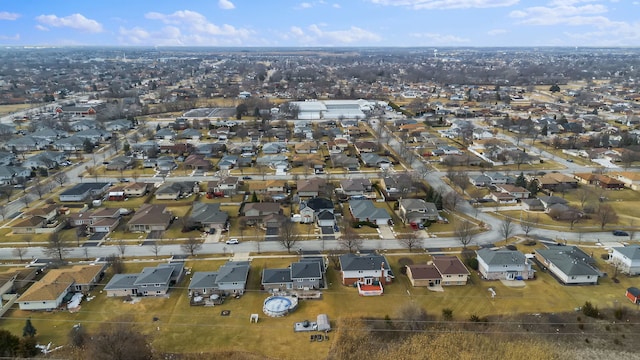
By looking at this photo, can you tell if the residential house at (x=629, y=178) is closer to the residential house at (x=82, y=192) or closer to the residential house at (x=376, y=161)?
the residential house at (x=376, y=161)

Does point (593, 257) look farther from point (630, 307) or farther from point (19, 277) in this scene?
point (19, 277)

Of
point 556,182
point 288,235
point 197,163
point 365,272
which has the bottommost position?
point 365,272

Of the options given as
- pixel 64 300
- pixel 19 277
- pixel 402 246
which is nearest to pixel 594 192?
pixel 402 246

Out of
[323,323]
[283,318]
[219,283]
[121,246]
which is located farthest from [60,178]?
[323,323]

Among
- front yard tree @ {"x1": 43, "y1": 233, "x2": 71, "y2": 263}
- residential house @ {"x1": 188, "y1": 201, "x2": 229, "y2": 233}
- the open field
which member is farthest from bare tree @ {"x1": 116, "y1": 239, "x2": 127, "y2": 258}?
residential house @ {"x1": 188, "y1": 201, "x2": 229, "y2": 233}

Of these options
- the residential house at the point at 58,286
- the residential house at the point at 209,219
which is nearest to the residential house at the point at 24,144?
the residential house at the point at 209,219

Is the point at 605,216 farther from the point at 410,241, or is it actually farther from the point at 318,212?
the point at 318,212
